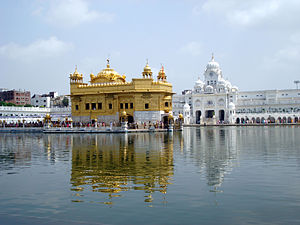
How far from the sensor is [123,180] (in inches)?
422

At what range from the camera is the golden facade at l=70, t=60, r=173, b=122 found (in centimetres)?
4778

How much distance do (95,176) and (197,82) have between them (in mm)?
92392

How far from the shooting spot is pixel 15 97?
116 metres

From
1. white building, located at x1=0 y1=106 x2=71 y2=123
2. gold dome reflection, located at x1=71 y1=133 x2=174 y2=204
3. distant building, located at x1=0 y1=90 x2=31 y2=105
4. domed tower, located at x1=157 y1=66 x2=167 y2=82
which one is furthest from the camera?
distant building, located at x1=0 y1=90 x2=31 y2=105

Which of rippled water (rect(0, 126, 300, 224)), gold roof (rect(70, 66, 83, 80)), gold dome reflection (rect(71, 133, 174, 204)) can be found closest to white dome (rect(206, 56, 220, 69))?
gold roof (rect(70, 66, 83, 80))

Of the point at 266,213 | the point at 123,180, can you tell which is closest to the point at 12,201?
the point at 123,180

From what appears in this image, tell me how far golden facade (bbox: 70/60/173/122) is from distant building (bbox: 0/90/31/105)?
70.0m

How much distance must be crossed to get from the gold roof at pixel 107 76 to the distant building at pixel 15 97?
70741 mm

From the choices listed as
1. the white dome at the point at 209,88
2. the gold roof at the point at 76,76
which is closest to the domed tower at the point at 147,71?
the gold roof at the point at 76,76

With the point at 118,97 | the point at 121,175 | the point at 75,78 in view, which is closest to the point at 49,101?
the point at 75,78

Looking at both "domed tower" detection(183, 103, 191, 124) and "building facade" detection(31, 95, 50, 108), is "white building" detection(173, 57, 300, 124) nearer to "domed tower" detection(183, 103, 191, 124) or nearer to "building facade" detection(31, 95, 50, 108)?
"domed tower" detection(183, 103, 191, 124)

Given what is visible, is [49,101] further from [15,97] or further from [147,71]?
[147,71]

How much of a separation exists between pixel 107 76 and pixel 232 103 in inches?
1824

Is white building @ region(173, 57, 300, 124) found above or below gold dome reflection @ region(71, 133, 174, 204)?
above
